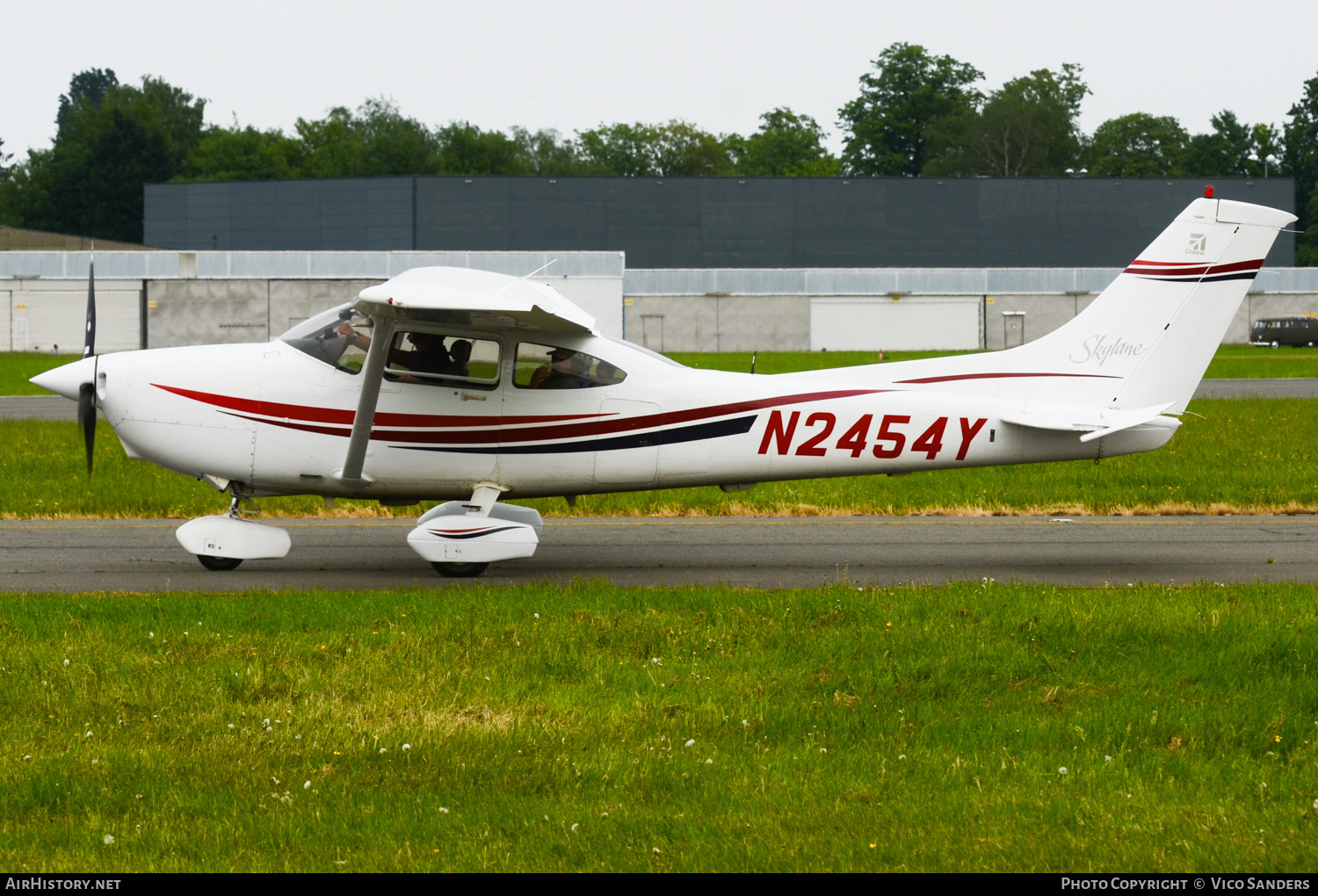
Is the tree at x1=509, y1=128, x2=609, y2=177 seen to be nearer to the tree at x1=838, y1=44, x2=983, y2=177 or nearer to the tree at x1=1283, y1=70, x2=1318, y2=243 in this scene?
the tree at x1=838, y1=44, x2=983, y2=177

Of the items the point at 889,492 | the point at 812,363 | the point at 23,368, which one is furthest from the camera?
the point at 812,363

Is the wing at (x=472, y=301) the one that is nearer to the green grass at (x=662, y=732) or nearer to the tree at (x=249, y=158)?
the green grass at (x=662, y=732)

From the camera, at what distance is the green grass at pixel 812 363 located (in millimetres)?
39625

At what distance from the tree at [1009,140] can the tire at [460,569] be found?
110431mm

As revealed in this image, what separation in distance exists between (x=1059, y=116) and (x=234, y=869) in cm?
12162

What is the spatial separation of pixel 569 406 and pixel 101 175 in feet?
373

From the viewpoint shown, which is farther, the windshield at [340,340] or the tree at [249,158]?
the tree at [249,158]

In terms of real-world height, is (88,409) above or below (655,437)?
above

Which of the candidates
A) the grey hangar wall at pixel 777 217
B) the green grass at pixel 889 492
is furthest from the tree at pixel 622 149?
the green grass at pixel 889 492

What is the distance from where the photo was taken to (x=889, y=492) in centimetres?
1602

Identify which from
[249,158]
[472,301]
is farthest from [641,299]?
[249,158]

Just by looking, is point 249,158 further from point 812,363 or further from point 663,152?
point 812,363

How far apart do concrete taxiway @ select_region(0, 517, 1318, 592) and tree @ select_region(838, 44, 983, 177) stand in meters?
111

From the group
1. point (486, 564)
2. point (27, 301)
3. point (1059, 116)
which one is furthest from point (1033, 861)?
point (1059, 116)
